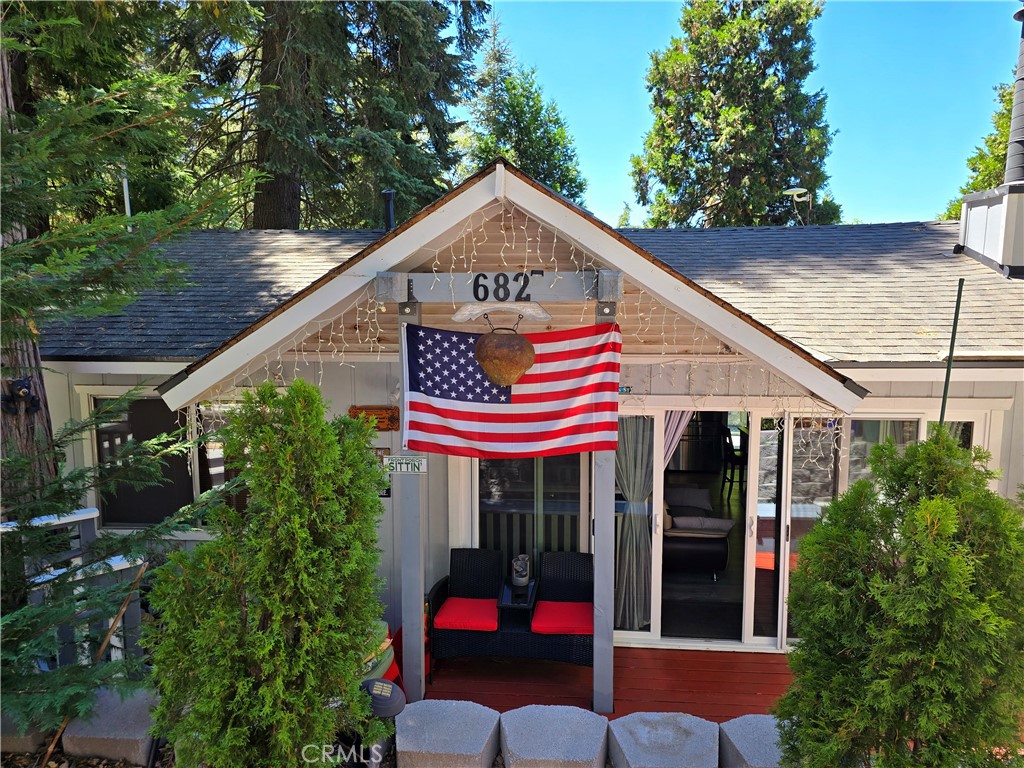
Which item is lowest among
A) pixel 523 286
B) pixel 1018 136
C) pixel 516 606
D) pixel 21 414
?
pixel 516 606

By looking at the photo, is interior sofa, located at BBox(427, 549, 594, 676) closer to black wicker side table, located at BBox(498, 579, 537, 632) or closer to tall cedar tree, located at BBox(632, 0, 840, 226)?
black wicker side table, located at BBox(498, 579, 537, 632)

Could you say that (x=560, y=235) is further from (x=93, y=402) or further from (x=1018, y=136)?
(x=1018, y=136)

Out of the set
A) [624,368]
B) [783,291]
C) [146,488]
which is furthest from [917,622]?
[146,488]

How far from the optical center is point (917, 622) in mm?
2742

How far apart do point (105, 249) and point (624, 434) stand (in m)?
4.33

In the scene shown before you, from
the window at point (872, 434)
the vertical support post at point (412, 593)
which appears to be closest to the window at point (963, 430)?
the window at point (872, 434)

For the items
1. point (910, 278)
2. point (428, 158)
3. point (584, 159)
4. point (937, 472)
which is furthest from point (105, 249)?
point (584, 159)

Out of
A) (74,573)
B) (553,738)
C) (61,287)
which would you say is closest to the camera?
(61,287)

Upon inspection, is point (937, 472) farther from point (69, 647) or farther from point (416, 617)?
point (69, 647)

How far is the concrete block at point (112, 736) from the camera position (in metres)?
3.77

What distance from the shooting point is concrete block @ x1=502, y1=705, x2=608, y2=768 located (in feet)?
12.0

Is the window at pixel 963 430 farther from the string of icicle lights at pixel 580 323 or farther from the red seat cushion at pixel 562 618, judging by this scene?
the red seat cushion at pixel 562 618

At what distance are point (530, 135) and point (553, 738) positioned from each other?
21479mm

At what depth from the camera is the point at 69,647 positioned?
407 centimetres
